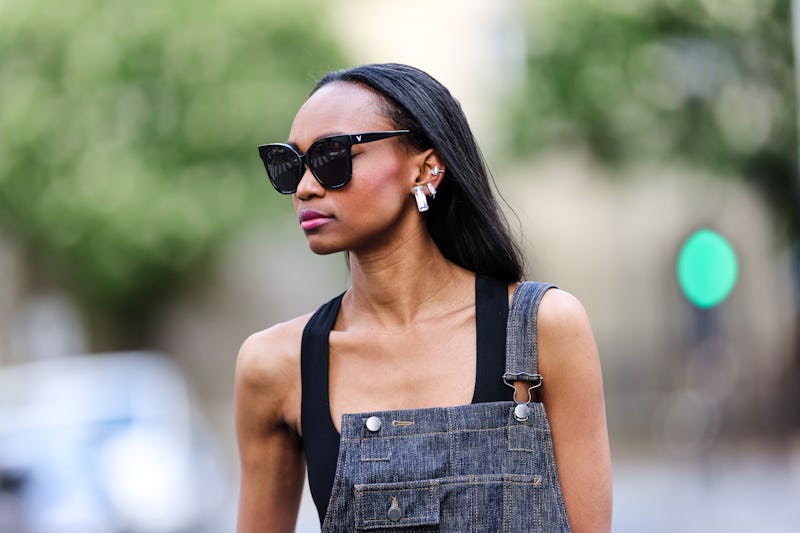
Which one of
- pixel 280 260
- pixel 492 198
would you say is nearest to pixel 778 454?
pixel 280 260

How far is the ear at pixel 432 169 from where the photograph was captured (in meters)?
3.14

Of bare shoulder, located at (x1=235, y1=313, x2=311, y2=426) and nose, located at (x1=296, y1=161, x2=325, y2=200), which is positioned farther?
bare shoulder, located at (x1=235, y1=313, x2=311, y2=426)

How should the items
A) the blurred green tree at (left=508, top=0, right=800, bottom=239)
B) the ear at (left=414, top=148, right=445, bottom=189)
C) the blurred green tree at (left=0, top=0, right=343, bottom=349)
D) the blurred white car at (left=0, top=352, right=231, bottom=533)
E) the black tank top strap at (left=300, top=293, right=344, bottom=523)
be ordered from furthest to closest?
the blurred green tree at (left=0, top=0, right=343, bottom=349) → the blurred green tree at (left=508, top=0, right=800, bottom=239) → the blurred white car at (left=0, top=352, right=231, bottom=533) → the ear at (left=414, top=148, right=445, bottom=189) → the black tank top strap at (left=300, top=293, right=344, bottom=523)

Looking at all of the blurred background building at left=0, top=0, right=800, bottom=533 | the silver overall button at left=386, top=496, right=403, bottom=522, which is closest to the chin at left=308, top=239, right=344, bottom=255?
the silver overall button at left=386, top=496, right=403, bottom=522

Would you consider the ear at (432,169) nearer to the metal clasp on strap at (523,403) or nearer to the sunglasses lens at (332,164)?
the sunglasses lens at (332,164)

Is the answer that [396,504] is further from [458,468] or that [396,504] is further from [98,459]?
[98,459]

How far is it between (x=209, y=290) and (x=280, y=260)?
1.82m

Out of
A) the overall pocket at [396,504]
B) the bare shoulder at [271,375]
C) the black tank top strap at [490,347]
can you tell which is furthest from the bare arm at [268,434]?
the black tank top strap at [490,347]

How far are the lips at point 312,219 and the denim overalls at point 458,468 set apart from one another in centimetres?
42

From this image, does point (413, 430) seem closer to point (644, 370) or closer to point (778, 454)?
point (778, 454)

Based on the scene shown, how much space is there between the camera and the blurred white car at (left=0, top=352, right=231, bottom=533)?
42.5 feet

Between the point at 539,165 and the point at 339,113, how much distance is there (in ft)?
88.0

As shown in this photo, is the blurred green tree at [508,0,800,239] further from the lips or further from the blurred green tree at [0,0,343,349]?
the lips

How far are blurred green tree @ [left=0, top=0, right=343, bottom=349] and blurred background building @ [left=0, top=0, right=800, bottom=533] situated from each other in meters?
0.04
